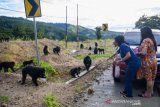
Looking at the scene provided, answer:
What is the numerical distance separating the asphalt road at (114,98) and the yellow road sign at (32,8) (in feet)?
10.5

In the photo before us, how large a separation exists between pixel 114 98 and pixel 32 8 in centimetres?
414

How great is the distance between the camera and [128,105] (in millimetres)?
8203

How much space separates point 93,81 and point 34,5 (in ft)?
12.2

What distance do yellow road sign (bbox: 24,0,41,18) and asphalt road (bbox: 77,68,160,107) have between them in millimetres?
3189

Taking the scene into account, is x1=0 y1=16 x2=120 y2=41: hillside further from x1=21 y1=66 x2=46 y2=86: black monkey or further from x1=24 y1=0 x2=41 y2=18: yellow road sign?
x1=21 y1=66 x2=46 y2=86: black monkey

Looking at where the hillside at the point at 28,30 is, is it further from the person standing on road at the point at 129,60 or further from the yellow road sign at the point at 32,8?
the person standing on road at the point at 129,60

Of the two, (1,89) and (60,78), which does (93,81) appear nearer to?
(60,78)

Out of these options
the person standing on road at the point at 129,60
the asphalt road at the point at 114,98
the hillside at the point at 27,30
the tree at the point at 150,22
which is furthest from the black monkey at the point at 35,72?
the tree at the point at 150,22

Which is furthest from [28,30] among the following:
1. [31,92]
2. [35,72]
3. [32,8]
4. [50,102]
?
[50,102]

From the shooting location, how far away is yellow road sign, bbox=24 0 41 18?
10703 millimetres

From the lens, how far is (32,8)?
10.8 metres

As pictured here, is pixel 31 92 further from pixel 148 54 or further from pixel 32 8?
pixel 148 54

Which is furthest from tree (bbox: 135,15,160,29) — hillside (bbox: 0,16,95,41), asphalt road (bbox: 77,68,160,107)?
asphalt road (bbox: 77,68,160,107)

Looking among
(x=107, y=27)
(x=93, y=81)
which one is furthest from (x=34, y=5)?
(x=107, y=27)
